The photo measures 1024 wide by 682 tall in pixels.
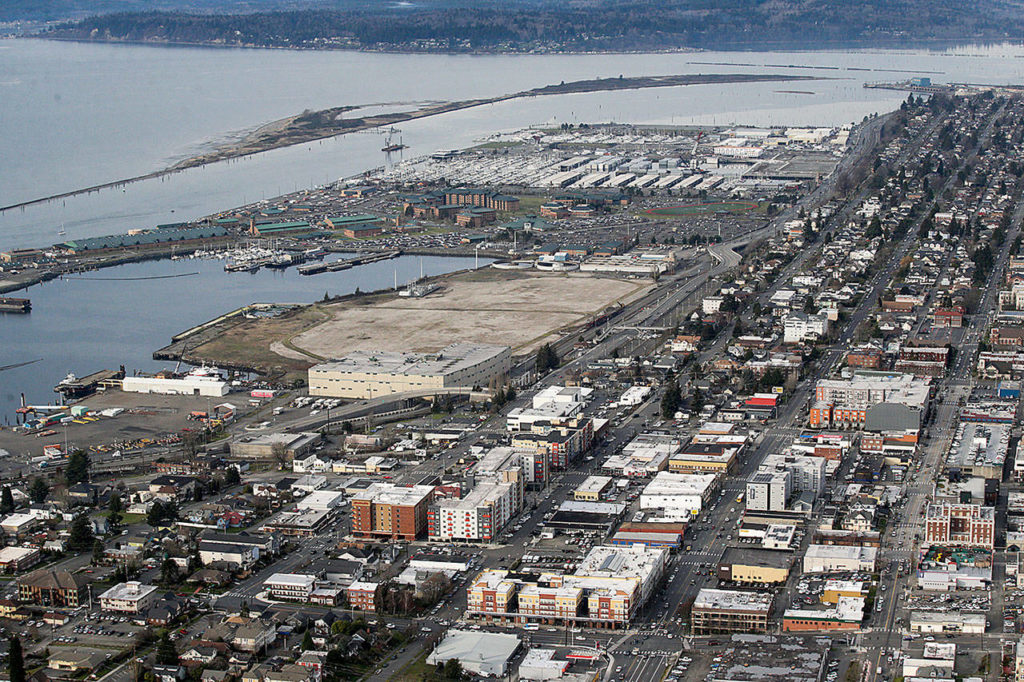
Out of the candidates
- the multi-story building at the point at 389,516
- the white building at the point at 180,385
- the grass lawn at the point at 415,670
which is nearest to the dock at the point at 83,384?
the white building at the point at 180,385

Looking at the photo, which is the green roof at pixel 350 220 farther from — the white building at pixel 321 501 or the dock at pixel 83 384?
the white building at pixel 321 501

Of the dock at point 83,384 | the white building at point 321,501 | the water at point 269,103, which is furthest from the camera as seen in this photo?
the water at point 269,103

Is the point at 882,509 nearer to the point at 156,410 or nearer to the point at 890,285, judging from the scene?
the point at 156,410

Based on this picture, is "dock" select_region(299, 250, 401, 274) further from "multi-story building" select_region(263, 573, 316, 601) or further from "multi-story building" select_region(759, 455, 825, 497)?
"multi-story building" select_region(263, 573, 316, 601)

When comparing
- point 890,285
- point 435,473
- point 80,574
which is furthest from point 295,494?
point 890,285

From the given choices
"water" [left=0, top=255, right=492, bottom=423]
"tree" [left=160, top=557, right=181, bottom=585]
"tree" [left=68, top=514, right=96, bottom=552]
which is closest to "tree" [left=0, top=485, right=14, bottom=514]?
"tree" [left=68, top=514, right=96, bottom=552]

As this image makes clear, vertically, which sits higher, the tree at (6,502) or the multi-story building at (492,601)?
the multi-story building at (492,601)

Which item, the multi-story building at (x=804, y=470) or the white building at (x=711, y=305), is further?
the white building at (x=711, y=305)
